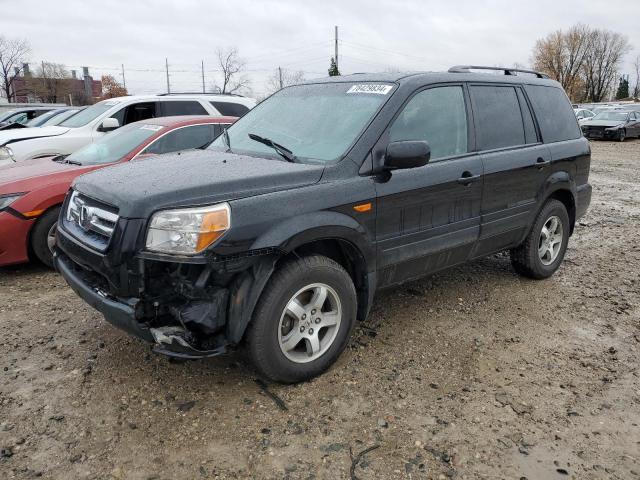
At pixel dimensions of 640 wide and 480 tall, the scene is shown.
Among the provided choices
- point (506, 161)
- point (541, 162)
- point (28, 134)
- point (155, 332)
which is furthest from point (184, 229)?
point (28, 134)

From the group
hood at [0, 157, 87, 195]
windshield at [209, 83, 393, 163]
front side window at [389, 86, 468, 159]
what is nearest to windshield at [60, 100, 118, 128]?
hood at [0, 157, 87, 195]

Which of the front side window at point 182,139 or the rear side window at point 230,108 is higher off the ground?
the rear side window at point 230,108

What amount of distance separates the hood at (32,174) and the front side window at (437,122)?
3432mm

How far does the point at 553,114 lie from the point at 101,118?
21.0 ft

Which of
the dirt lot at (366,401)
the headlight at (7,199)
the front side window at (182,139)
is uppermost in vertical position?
the front side window at (182,139)

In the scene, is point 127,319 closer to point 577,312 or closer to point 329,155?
point 329,155

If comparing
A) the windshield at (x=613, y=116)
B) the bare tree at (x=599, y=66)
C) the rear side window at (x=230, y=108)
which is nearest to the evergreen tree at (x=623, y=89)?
the bare tree at (x=599, y=66)

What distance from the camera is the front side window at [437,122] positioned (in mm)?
3668

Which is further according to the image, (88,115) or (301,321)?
(88,115)

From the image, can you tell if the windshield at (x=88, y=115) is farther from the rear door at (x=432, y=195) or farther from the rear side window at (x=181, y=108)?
the rear door at (x=432, y=195)

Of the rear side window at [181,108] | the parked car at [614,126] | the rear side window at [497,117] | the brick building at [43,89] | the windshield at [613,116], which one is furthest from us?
the brick building at [43,89]

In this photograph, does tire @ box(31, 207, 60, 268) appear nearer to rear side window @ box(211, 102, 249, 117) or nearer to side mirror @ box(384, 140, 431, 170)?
side mirror @ box(384, 140, 431, 170)

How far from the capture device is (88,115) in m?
8.55

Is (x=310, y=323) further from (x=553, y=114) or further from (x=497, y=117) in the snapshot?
(x=553, y=114)
